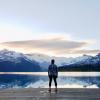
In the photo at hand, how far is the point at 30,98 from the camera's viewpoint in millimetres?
31797

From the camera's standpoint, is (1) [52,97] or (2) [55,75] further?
(2) [55,75]

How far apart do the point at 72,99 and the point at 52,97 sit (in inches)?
76.1

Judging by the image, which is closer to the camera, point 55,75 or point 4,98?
point 4,98

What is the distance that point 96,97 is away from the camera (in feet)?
106

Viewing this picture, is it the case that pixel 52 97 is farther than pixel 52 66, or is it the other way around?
pixel 52 66

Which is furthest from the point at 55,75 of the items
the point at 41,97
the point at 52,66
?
the point at 41,97

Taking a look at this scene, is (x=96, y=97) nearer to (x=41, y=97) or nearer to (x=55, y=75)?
(x=41, y=97)

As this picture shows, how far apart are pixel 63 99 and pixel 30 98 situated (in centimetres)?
209

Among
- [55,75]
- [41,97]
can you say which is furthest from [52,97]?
[55,75]

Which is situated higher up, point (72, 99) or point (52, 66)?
point (52, 66)

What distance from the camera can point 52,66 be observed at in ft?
124

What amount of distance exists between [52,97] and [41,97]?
671mm

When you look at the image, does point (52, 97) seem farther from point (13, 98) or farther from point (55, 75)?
point (55, 75)

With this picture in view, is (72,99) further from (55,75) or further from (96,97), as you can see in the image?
(55,75)
